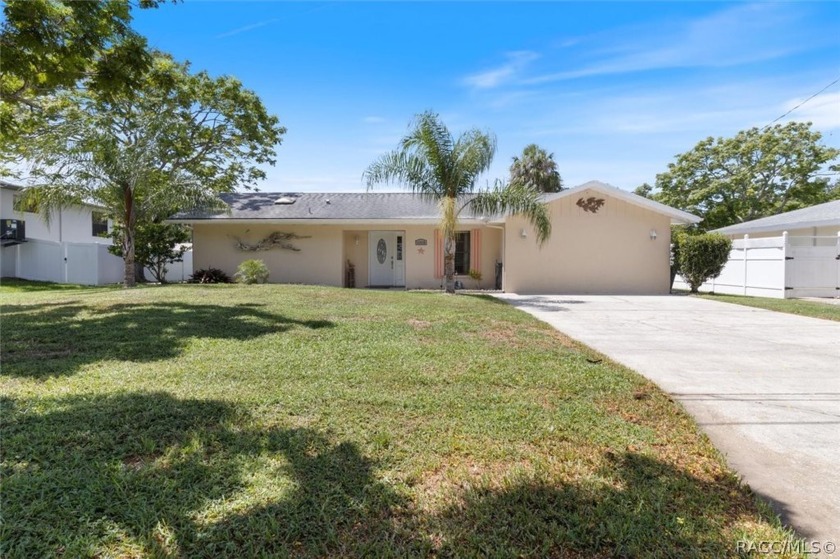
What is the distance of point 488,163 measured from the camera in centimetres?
1409

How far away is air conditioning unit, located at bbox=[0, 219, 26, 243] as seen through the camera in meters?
19.8

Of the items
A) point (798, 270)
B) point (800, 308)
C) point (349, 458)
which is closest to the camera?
point (349, 458)

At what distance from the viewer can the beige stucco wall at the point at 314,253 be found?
60.9 ft

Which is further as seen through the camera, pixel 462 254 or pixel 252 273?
pixel 462 254

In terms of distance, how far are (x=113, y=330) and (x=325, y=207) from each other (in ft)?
42.4

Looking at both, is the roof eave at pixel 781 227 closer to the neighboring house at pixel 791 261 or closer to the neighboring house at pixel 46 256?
the neighboring house at pixel 791 261

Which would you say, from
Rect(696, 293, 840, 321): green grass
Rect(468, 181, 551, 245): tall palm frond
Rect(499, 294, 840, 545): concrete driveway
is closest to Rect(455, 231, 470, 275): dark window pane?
Rect(468, 181, 551, 245): tall palm frond

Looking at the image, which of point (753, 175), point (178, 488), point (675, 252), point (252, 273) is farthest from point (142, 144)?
point (753, 175)

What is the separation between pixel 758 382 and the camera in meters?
5.14

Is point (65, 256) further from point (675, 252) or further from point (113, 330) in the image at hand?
point (675, 252)

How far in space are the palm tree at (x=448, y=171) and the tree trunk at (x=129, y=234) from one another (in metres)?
7.80

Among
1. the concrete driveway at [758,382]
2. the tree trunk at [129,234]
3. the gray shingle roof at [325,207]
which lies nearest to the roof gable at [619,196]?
the gray shingle roof at [325,207]

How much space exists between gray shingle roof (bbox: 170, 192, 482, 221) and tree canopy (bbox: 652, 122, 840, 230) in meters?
24.0

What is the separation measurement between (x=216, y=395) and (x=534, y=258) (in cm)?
1438
